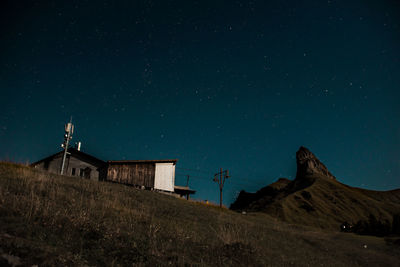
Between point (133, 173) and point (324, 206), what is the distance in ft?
214

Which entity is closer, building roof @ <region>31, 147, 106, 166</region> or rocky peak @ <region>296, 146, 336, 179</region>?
building roof @ <region>31, 147, 106, 166</region>

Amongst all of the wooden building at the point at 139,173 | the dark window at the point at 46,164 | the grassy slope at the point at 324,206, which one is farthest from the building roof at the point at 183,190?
the grassy slope at the point at 324,206

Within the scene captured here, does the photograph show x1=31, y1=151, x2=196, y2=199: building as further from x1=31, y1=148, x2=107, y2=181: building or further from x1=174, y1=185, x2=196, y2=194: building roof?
x1=174, y1=185, x2=196, y2=194: building roof

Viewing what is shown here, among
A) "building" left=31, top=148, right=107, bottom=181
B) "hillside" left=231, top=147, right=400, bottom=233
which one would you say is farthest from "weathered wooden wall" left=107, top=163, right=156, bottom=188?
"hillside" left=231, top=147, right=400, bottom=233

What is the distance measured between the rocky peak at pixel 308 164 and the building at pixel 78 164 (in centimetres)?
8695

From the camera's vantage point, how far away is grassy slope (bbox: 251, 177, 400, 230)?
240 ft

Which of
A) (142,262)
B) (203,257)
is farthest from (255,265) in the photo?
(142,262)

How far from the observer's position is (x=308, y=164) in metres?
109

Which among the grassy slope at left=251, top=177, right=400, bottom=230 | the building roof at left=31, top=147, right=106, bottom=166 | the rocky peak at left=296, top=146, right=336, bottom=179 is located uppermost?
the rocky peak at left=296, top=146, right=336, bottom=179

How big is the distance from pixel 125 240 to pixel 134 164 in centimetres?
3373

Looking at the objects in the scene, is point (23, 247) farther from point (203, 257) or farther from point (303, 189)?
point (303, 189)

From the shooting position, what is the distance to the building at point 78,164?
40.5 m

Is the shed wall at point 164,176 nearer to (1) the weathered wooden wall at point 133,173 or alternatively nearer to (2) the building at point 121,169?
(2) the building at point 121,169

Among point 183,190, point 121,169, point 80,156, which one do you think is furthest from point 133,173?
point 183,190
